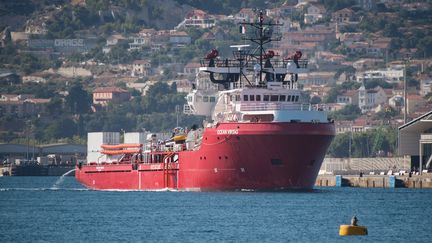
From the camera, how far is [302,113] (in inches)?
3952

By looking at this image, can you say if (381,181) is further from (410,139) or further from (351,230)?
(351,230)

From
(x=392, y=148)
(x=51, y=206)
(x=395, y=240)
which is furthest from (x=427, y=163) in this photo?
(x=392, y=148)

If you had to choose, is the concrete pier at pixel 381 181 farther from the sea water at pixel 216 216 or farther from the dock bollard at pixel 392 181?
the sea water at pixel 216 216

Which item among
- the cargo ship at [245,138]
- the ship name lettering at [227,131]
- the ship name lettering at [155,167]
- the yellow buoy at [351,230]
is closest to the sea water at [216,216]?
the yellow buoy at [351,230]

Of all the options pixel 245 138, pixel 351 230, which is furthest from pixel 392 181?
pixel 351 230

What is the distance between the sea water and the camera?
76.4 m

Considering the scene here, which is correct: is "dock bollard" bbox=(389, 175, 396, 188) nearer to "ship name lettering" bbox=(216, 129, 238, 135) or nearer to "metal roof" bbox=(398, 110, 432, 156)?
"metal roof" bbox=(398, 110, 432, 156)

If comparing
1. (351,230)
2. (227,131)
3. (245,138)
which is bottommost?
(351,230)

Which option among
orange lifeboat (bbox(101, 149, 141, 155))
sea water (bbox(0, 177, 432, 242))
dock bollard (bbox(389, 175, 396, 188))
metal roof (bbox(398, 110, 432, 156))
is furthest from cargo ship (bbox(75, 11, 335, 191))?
metal roof (bbox(398, 110, 432, 156))

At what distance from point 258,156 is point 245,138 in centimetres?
136

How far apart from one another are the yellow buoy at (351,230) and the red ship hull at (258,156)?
24.2m

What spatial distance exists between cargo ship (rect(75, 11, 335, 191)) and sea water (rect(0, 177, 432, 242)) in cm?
122

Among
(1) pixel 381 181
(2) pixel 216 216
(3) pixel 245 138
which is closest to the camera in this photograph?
(2) pixel 216 216

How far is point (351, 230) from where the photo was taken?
7469cm
